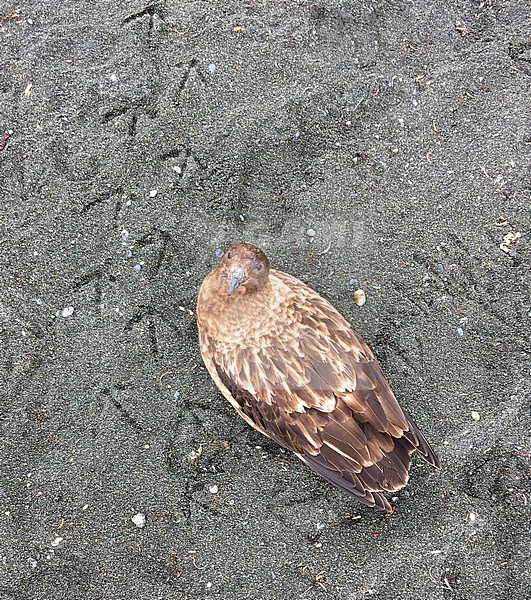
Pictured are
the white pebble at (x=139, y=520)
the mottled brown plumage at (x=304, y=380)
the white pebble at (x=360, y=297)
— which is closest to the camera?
the mottled brown plumage at (x=304, y=380)

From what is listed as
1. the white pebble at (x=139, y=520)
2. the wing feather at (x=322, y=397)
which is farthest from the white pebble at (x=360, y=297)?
the white pebble at (x=139, y=520)

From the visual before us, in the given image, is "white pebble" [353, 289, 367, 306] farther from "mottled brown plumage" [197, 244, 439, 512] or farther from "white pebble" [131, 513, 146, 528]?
"white pebble" [131, 513, 146, 528]

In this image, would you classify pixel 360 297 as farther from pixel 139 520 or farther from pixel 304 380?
pixel 139 520

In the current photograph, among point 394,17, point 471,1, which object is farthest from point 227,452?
point 471,1

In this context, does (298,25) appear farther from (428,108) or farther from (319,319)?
(319,319)

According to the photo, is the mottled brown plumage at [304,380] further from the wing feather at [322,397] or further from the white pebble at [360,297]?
the white pebble at [360,297]

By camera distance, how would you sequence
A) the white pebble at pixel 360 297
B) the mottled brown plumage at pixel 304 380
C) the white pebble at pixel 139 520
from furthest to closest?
the white pebble at pixel 360 297
the white pebble at pixel 139 520
the mottled brown plumage at pixel 304 380

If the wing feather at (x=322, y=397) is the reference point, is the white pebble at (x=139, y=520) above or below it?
below

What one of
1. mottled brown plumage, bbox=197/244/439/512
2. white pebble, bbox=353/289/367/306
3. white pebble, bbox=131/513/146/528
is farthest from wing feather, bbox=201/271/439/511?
white pebble, bbox=131/513/146/528
